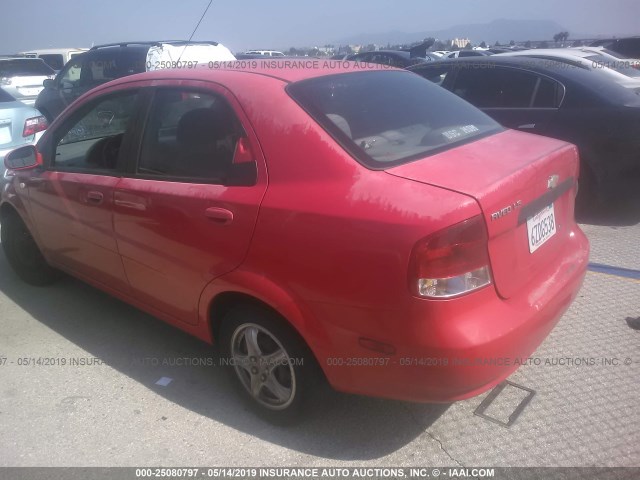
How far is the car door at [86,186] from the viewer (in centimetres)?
311

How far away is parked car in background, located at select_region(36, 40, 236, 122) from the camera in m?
8.79

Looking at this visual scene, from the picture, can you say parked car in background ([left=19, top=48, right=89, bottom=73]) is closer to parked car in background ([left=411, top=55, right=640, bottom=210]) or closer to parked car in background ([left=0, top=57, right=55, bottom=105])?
parked car in background ([left=0, top=57, right=55, bottom=105])

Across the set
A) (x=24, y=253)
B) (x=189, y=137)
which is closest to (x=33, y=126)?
(x=24, y=253)

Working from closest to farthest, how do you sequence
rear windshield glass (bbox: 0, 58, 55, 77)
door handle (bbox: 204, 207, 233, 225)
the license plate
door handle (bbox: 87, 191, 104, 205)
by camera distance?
1. the license plate
2. door handle (bbox: 204, 207, 233, 225)
3. door handle (bbox: 87, 191, 104, 205)
4. rear windshield glass (bbox: 0, 58, 55, 77)

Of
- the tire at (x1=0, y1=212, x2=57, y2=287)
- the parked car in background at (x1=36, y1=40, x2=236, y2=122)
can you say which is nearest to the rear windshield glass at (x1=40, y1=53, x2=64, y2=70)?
the parked car in background at (x1=36, y1=40, x2=236, y2=122)

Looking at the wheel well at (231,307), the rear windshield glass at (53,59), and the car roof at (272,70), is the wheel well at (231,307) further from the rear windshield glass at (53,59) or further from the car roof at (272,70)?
the rear windshield glass at (53,59)

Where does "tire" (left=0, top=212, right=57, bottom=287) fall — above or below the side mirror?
below

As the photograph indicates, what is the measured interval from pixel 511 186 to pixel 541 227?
0.38 m

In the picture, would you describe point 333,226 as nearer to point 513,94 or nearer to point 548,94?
point 548,94

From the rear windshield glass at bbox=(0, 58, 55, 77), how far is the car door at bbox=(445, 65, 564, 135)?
11.1 meters

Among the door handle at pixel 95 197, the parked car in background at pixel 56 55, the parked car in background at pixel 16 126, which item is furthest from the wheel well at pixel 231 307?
the parked car in background at pixel 56 55

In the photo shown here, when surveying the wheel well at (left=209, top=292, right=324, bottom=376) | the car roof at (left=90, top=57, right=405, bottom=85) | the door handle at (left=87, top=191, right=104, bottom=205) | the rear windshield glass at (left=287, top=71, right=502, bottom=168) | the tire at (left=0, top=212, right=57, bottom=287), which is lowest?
the tire at (left=0, top=212, right=57, bottom=287)

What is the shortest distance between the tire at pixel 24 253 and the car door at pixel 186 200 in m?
1.60

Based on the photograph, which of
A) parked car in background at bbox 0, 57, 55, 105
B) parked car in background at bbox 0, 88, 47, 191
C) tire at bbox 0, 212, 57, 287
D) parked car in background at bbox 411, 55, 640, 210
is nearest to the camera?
tire at bbox 0, 212, 57, 287
